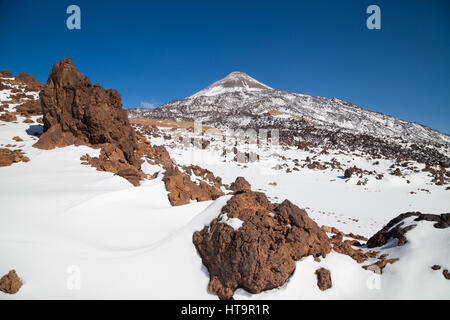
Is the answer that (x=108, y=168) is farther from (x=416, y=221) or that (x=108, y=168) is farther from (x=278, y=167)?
(x=278, y=167)

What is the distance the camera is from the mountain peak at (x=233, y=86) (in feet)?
293

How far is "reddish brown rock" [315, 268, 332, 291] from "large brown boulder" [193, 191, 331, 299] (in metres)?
0.31

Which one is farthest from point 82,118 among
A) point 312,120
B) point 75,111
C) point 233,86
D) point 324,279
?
point 233,86

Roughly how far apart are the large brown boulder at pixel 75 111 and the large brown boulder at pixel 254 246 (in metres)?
7.21

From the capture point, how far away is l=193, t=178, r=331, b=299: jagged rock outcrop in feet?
11.6

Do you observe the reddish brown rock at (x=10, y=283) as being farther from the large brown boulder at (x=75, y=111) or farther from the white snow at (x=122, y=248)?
the large brown boulder at (x=75, y=111)

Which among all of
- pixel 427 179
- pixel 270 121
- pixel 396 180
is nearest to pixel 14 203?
pixel 396 180

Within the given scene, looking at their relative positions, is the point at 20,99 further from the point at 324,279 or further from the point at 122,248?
the point at 324,279

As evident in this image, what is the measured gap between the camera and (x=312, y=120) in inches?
2067

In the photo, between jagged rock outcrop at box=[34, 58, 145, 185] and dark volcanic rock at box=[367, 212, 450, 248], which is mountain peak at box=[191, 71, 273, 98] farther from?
dark volcanic rock at box=[367, 212, 450, 248]

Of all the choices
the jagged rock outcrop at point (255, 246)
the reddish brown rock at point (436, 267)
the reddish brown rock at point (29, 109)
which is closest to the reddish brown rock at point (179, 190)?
the jagged rock outcrop at point (255, 246)

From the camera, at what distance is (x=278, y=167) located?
1931 centimetres

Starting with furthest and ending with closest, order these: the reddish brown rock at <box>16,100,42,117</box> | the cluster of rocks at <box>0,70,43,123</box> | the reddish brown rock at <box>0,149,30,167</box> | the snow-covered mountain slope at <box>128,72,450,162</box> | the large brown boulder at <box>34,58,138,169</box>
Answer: the snow-covered mountain slope at <box>128,72,450,162</box>
the reddish brown rock at <box>16,100,42,117</box>
the cluster of rocks at <box>0,70,43,123</box>
the large brown boulder at <box>34,58,138,169</box>
the reddish brown rock at <box>0,149,30,167</box>

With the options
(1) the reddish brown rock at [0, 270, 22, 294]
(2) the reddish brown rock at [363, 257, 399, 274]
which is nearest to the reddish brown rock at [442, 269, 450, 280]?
(2) the reddish brown rock at [363, 257, 399, 274]
